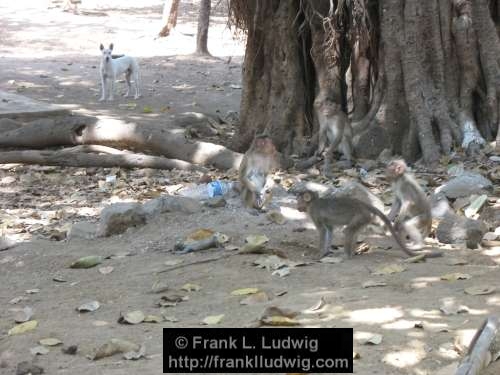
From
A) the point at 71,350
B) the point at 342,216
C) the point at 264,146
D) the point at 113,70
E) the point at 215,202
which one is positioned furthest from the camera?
the point at 113,70

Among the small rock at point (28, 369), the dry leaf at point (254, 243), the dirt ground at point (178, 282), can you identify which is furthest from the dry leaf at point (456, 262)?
the small rock at point (28, 369)

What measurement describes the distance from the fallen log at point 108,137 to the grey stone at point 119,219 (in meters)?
3.16

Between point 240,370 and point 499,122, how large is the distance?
6.37 metres

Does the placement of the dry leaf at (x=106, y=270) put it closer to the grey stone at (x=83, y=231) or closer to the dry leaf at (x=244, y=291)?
the grey stone at (x=83, y=231)

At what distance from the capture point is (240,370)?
4008 mm

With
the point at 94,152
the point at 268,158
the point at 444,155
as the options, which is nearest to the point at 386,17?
the point at 444,155

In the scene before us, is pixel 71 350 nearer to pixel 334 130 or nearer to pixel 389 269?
pixel 389 269

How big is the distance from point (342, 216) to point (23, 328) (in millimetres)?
2487

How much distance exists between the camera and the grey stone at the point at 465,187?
7.75 metres

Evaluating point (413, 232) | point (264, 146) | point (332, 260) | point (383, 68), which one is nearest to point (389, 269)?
point (332, 260)

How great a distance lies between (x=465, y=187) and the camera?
7750 millimetres

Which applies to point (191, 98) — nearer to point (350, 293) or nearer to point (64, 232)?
point (64, 232)

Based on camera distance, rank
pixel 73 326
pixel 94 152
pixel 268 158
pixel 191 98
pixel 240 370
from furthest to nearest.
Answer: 1. pixel 191 98
2. pixel 94 152
3. pixel 268 158
4. pixel 73 326
5. pixel 240 370

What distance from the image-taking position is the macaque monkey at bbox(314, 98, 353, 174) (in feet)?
32.8
